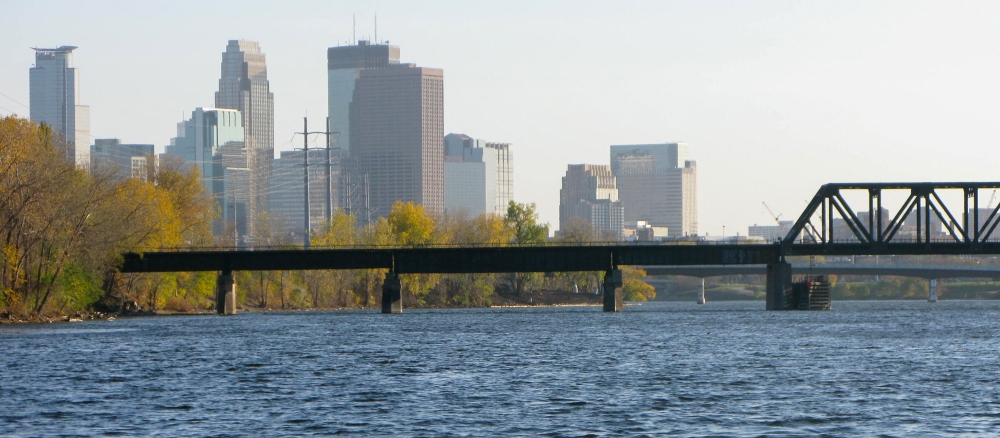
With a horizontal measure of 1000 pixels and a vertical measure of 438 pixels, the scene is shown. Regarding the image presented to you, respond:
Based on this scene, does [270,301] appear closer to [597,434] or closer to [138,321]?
[138,321]

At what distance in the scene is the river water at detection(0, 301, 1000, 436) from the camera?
159 ft

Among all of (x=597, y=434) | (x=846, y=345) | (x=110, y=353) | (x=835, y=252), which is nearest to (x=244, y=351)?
(x=110, y=353)

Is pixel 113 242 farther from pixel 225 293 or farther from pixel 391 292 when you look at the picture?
pixel 391 292

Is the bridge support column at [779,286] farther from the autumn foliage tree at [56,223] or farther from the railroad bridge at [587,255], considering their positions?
the autumn foliage tree at [56,223]

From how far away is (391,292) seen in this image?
152125 mm

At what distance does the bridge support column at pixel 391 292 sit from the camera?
5989 inches

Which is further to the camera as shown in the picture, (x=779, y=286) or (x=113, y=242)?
(x=779, y=286)

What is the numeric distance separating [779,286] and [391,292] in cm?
4241

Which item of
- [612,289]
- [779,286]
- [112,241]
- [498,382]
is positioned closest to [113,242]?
[112,241]

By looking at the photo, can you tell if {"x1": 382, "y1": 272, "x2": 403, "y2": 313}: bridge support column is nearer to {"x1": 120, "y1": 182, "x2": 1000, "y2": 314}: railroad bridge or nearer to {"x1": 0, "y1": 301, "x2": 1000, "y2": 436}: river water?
{"x1": 120, "y1": 182, "x2": 1000, "y2": 314}: railroad bridge

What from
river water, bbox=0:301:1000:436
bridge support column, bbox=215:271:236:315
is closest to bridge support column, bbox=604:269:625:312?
bridge support column, bbox=215:271:236:315

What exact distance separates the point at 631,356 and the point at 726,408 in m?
27.0

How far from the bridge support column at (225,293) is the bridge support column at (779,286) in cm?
5772

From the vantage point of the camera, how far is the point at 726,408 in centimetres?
5262
